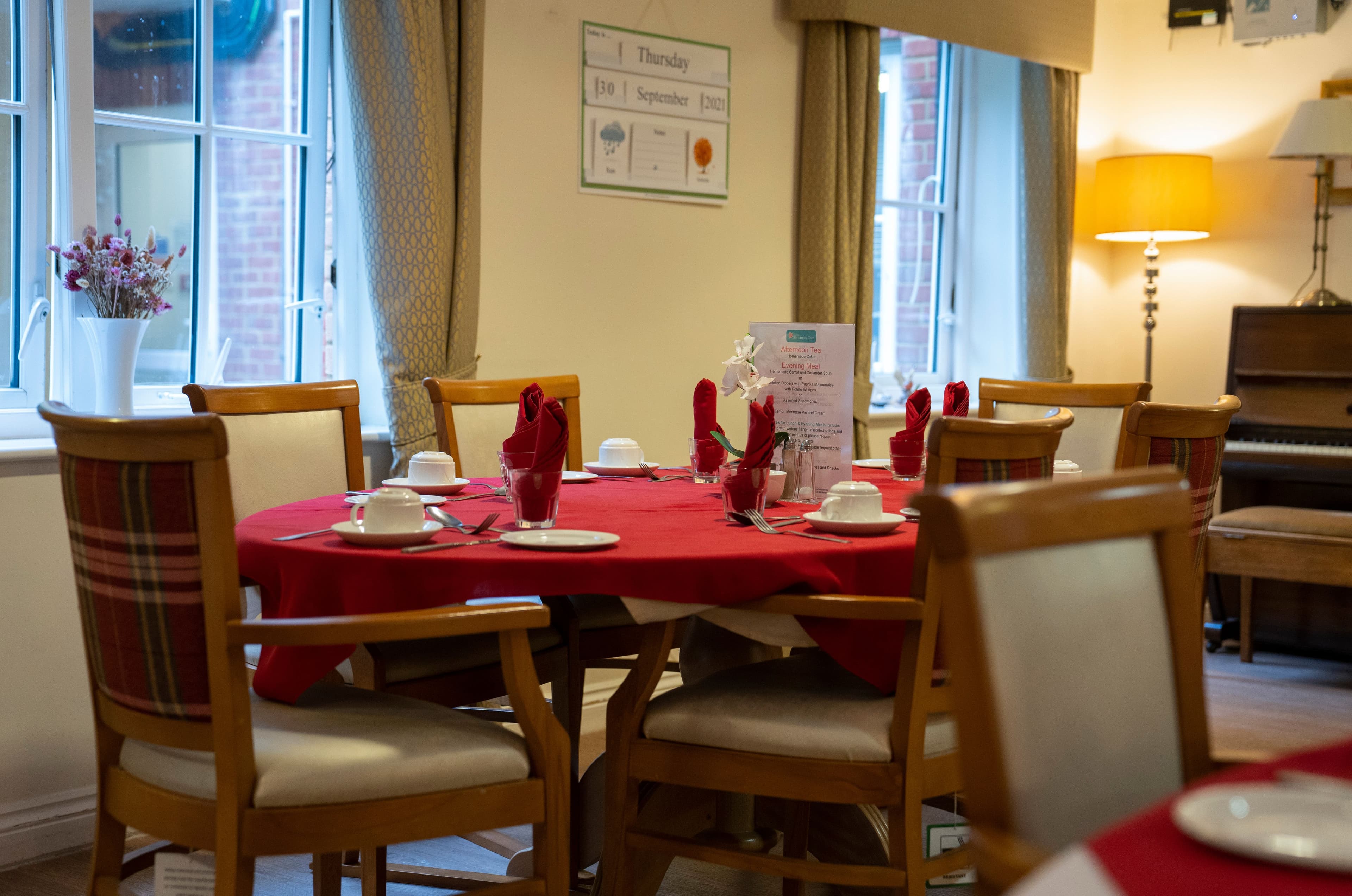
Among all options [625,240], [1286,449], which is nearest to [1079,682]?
[625,240]

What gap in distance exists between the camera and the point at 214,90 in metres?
3.17

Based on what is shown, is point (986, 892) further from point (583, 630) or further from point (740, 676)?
point (583, 630)

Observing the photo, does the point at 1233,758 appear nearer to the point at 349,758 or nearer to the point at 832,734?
the point at 832,734

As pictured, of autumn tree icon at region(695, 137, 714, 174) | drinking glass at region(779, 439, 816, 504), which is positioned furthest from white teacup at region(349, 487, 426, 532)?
autumn tree icon at region(695, 137, 714, 174)

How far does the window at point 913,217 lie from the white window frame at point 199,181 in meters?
2.41

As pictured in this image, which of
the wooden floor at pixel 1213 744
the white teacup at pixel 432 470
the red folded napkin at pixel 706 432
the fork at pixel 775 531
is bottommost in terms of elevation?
the wooden floor at pixel 1213 744

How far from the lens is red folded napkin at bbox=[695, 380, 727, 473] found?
101 inches

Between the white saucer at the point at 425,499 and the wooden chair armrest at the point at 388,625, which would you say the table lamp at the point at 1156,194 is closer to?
the white saucer at the point at 425,499

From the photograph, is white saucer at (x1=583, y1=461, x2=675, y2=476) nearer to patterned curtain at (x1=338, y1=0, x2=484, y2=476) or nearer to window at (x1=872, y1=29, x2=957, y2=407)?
patterned curtain at (x1=338, y1=0, x2=484, y2=476)

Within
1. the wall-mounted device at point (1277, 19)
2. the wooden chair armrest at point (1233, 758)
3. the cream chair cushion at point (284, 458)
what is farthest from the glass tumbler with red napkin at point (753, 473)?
the wall-mounted device at point (1277, 19)

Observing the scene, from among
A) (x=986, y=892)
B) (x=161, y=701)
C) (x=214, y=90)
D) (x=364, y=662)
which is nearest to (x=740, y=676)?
(x=364, y=662)

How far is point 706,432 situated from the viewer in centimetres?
260

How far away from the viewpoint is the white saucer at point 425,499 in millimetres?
2215

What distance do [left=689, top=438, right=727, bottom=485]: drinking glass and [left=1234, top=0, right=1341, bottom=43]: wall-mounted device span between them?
3.88m
